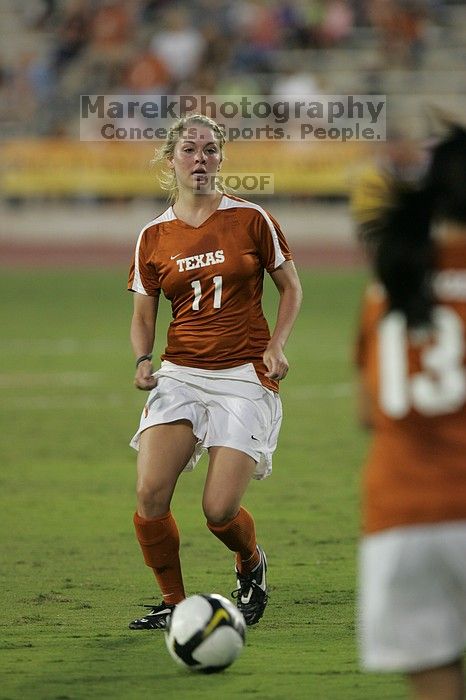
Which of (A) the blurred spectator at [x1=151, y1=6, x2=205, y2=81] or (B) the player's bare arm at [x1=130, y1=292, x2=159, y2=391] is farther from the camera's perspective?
(A) the blurred spectator at [x1=151, y1=6, x2=205, y2=81]

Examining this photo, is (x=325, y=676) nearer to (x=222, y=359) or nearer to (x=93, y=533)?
(x=222, y=359)

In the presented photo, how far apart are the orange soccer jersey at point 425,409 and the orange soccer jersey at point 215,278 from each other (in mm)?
2525

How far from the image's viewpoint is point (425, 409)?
11.1 ft

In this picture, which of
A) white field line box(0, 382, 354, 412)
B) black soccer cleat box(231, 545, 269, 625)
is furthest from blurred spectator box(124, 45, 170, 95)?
black soccer cleat box(231, 545, 269, 625)

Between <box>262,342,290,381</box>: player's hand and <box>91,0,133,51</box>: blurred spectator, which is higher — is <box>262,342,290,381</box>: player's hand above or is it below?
below

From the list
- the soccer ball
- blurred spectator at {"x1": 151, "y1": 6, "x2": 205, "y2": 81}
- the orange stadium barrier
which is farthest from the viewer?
blurred spectator at {"x1": 151, "y1": 6, "x2": 205, "y2": 81}

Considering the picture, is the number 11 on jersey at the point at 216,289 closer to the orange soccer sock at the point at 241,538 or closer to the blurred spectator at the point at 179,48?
the orange soccer sock at the point at 241,538

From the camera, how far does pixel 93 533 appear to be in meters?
7.77

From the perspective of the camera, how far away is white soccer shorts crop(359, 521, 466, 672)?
3307 mm

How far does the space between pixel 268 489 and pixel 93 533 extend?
63.2 inches

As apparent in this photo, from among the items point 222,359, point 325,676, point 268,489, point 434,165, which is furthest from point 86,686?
point 268,489

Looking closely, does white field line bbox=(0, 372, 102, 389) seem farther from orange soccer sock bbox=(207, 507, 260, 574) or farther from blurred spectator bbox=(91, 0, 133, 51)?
blurred spectator bbox=(91, 0, 133, 51)

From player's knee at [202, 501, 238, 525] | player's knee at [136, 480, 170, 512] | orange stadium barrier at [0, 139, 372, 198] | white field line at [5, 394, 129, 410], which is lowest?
player's knee at [202, 501, 238, 525]

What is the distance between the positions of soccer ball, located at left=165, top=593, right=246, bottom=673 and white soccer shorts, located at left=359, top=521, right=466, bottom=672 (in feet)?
5.80
